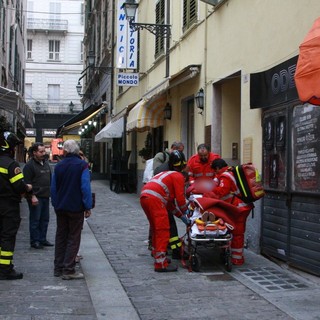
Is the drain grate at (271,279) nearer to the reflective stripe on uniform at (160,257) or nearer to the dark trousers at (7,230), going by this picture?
the reflective stripe on uniform at (160,257)

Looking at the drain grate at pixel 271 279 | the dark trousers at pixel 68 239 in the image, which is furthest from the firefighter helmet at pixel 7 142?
the drain grate at pixel 271 279

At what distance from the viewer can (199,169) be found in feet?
27.3

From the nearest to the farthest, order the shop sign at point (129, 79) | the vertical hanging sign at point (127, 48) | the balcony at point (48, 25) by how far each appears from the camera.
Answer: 1. the shop sign at point (129, 79)
2. the vertical hanging sign at point (127, 48)
3. the balcony at point (48, 25)

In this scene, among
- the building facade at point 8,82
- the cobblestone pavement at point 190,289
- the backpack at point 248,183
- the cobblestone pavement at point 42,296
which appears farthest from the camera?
the building facade at point 8,82

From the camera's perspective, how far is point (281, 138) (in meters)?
7.08

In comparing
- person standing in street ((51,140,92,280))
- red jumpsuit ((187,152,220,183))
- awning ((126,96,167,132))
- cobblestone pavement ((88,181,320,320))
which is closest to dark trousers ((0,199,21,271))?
person standing in street ((51,140,92,280))

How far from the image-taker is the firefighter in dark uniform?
6.23 meters

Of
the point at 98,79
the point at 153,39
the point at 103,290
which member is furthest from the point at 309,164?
the point at 98,79

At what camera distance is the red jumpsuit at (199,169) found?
27.1ft

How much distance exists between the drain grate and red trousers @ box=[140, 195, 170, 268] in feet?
3.64

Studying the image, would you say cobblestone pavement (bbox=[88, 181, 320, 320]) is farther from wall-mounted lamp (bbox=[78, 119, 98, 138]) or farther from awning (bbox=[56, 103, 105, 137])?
wall-mounted lamp (bbox=[78, 119, 98, 138])

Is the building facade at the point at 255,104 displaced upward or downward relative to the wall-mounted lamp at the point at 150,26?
downward

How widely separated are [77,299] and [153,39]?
12.0m

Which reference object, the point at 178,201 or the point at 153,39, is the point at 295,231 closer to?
the point at 178,201
